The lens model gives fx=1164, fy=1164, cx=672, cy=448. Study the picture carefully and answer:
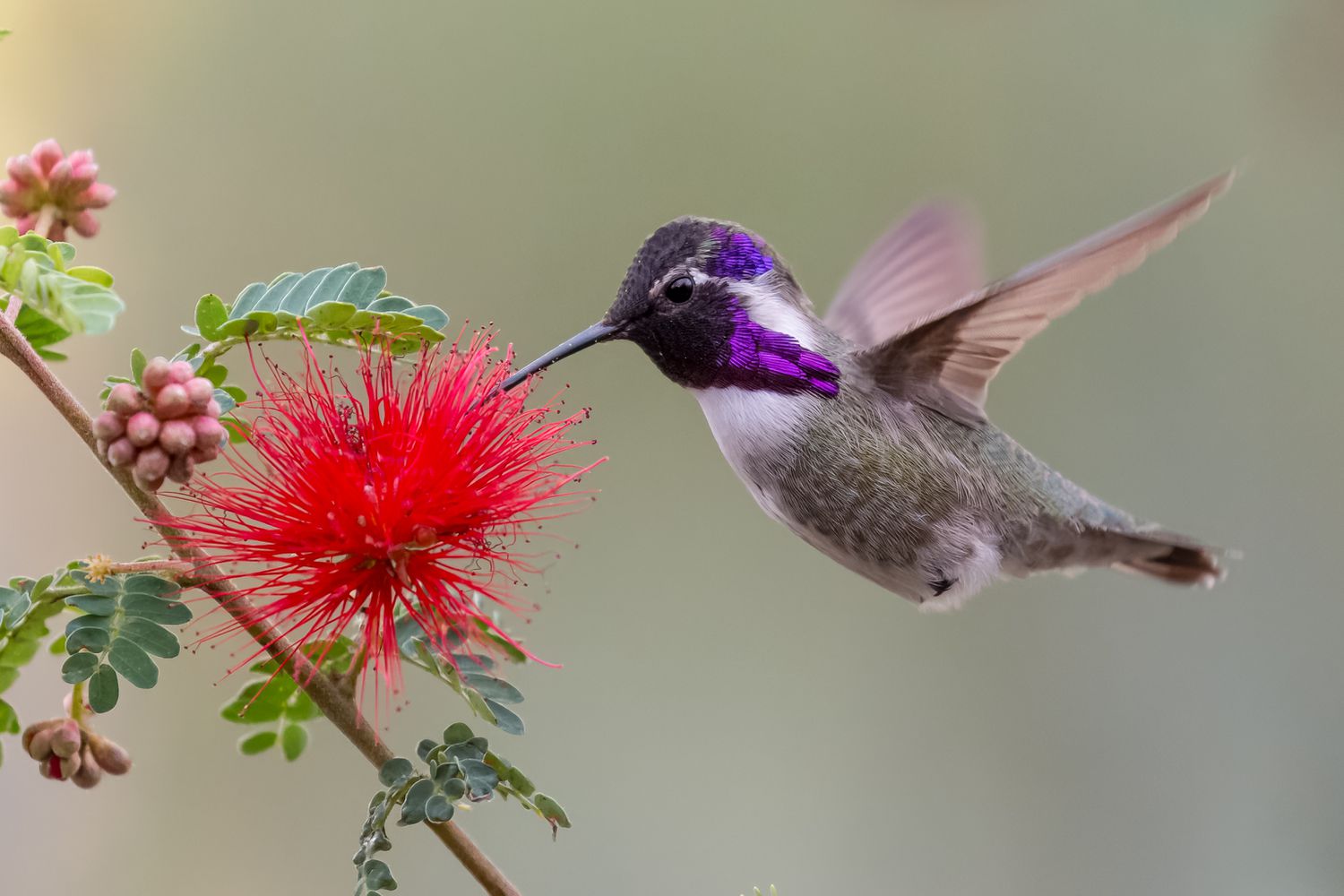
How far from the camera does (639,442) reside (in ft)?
7.28

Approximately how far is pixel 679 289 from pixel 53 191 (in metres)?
0.51

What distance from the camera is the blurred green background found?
6.63 feet

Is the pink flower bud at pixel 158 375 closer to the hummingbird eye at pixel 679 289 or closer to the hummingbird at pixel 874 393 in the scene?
the hummingbird at pixel 874 393

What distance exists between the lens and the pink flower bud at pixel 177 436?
0.69 meters

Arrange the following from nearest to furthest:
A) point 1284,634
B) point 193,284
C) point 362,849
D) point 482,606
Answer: point 362,849 → point 482,606 → point 193,284 → point 1284,634

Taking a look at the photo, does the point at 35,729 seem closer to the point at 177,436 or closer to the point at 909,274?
the point at 177,436

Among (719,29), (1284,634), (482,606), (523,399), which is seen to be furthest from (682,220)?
(1284,634)

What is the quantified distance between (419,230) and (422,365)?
1432mm

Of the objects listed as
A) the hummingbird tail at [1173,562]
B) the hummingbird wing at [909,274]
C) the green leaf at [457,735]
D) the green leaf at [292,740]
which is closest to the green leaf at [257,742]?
the green leaf at [292,740]

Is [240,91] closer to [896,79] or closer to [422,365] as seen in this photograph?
[896,79]

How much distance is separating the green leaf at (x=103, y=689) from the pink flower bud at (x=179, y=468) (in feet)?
0.61

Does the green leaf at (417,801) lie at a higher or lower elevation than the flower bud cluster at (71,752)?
higher

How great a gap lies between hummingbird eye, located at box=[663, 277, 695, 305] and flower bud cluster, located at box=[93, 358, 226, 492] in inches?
16.9

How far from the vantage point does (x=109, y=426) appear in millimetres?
700
